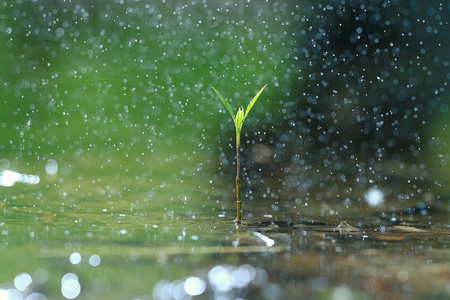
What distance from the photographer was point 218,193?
2.87 m

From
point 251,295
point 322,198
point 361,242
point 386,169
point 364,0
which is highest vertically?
point 364,0

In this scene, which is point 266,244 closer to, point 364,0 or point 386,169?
point 386,169

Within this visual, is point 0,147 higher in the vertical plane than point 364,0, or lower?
lower

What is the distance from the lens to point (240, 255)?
1554mm

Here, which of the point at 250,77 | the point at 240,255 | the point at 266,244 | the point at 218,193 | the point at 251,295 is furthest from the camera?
the point at 250,77

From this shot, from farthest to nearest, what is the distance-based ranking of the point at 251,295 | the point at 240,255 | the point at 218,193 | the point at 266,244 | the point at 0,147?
the point at 0,147 < the point at 218,193 < the point at 266,244 < the point at 240,255 < the point at 251,295

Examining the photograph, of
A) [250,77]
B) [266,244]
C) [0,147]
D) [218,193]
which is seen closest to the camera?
[266,244]

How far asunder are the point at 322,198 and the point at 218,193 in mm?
510

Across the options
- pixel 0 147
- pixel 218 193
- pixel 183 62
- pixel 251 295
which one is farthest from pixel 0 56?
pixel 251 295

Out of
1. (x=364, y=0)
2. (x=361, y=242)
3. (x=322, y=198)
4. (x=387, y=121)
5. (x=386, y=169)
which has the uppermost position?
(x=364, y=0)

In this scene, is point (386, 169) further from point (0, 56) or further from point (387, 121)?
point (0, 56)

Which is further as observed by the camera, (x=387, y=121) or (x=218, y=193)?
(x=387, y=121)

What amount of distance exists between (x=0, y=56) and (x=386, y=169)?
9.60 ft

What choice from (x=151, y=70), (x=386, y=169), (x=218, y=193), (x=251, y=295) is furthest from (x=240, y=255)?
(x=151, y=70)
